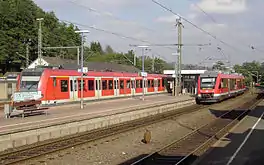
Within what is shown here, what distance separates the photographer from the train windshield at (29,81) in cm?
2755

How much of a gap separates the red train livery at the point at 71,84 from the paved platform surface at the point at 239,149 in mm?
14066

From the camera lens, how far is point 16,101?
2100 cm

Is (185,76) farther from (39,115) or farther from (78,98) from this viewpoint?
(39,115)

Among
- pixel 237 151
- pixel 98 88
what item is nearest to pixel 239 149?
pixel 237 151

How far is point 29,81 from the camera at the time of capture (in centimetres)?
2789

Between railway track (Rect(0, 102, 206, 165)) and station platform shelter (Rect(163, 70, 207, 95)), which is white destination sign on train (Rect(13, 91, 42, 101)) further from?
station platform shelter (Rect(163, 70, 207, 95))

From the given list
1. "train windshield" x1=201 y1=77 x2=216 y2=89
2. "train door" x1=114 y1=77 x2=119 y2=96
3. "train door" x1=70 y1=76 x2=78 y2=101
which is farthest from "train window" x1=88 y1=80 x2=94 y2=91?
"train windshield" x1=201 y1=77 x2=216 y2=89

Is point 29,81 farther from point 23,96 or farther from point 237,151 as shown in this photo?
point 237,151

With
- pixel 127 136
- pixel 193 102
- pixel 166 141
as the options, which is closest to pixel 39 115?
pixel 127 136

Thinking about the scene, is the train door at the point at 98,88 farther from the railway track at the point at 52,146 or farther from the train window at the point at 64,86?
the railway track at the point at 52,146

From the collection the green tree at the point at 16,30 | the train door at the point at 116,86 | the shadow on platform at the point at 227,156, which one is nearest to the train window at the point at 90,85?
the train door at the point at 116,86

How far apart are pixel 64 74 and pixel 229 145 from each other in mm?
17430

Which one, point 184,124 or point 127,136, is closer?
point 127,136

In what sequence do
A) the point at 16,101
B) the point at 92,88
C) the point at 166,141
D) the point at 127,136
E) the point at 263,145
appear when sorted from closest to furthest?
the point at 263,145, the point at 166,141, the point at 127,136, the point at 16,101, the point at 92,88
